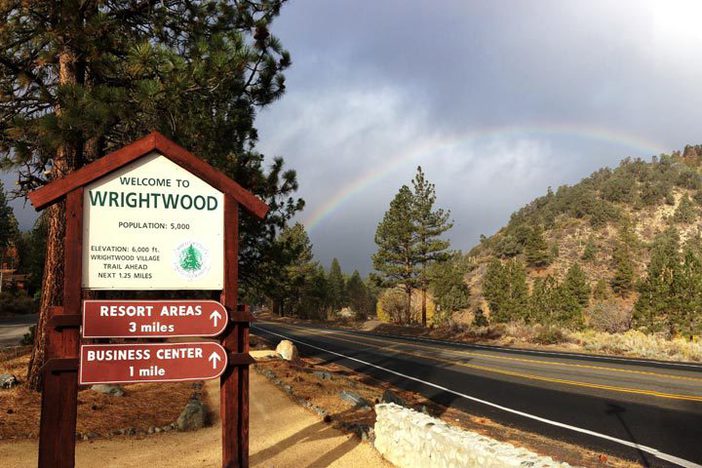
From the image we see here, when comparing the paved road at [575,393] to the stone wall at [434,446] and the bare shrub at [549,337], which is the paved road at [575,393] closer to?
the stone wall at [434,446]

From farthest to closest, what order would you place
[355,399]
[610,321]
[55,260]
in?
[610,321], [355,399], [55,260]

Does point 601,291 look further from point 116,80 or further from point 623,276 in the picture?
point 116,80

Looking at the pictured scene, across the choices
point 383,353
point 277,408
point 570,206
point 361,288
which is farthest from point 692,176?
point 277,408

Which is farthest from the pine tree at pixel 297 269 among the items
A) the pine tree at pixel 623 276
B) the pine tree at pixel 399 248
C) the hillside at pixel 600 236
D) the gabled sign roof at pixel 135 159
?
the pine tree at pixel 623 276

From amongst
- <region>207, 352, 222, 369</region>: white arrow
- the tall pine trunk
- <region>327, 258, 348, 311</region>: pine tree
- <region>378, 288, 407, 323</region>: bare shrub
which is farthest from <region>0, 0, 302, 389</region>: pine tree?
<region>327, 258, 348, 311</region>: pine tree

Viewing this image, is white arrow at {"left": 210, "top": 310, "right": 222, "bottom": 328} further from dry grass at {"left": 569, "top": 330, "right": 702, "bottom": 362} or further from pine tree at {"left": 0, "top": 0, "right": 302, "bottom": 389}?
dry grass at {"left": 569, "top": 330, "right": 702, "bottom": 362}

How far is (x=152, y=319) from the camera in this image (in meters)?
5.30

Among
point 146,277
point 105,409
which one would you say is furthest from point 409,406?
point 146,277

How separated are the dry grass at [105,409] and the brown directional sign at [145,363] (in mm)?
3434

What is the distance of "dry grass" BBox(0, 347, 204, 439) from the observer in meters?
8.00

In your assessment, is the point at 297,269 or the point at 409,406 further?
the point at 297,269

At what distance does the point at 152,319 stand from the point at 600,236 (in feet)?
250

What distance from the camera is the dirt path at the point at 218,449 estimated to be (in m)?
6.64

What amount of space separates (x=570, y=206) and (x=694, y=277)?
50522mm
